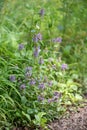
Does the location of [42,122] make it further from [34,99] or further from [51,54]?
[51,54]

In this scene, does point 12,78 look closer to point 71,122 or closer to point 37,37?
point 37,37

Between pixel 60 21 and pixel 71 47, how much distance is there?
15.5 inches

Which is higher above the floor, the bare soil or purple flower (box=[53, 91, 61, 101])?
purple flower (box=[53, 91, 61, 101])

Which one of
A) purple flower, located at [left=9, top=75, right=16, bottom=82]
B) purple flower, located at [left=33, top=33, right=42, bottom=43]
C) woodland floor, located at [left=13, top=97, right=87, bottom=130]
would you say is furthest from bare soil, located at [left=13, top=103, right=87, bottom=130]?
purple flower, located at [left=33, top=33, right=42, bottom=43]

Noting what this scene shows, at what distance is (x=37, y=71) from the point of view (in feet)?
12.8

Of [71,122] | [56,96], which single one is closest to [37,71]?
[56,96]

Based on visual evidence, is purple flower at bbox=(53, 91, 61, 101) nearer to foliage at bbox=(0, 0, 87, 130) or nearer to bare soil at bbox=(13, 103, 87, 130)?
foliage at bbox=(0, 0, 87, 130)

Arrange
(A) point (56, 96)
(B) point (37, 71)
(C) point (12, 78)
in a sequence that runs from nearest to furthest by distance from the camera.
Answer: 1. (C) point (12, 78)
2. (A) point (56, 96)
3. (B) point (37, 71)

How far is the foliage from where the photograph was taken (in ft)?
11.9

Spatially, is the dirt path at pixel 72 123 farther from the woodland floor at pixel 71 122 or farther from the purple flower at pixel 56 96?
the purple flower at pixel 56 96

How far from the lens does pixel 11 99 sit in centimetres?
356

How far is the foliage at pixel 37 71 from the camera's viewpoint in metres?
3.62

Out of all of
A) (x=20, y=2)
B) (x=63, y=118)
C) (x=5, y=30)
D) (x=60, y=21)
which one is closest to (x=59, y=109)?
(x=63, y=118)

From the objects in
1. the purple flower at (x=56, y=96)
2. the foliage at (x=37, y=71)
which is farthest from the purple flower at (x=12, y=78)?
the purple flower at (x=56, y=96)
